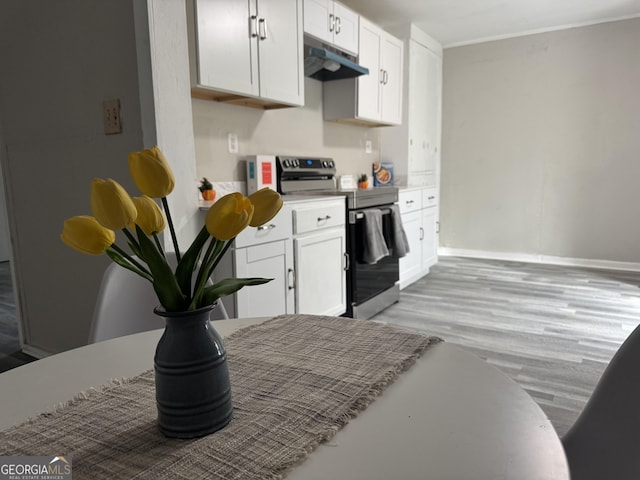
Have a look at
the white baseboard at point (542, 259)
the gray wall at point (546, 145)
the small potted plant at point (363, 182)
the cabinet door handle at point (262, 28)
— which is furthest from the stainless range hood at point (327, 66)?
the white baseboard at point (542, 259)

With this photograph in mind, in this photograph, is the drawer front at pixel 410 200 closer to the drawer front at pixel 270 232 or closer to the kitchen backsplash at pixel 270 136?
the kitchen backsplash at pixel 270 136

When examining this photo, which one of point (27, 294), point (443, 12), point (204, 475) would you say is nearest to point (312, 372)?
point (204, 475)

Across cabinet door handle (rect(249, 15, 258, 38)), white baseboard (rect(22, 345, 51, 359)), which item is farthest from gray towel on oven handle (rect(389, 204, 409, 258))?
white baseboard (rect(22, 345, 51, 359))

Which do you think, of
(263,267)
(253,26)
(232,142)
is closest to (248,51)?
(253,26)

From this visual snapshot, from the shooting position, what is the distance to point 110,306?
3.92 ft

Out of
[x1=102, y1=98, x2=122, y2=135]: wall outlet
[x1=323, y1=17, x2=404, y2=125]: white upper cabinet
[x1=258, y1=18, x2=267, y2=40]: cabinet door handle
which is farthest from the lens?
[x1=323, y1=17, x2=404, y2=125]: white upper cabinet

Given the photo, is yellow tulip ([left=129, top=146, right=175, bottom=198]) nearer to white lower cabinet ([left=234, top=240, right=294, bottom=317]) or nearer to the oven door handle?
white lower cabinet ([left=234, top=240, right=294, bottom=317])

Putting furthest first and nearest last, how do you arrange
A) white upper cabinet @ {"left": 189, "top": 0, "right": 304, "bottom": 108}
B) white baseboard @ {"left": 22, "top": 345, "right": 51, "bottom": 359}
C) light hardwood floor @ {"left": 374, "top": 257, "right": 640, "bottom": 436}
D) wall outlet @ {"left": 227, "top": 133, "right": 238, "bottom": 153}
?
wall outlet @ {"left": 227, "top": 133, "right": 238, "bottom": 153}
white baseboard @ {"left": 22, "top": 345, "right": 51, "bottom": 359}
light hardwood floor @ {"left": 374, "top": 257, "right": 640, "bottom": 436}
white upper cabinet @ {"left": 189, "top": 0, "right": 304, "bottom": 108}

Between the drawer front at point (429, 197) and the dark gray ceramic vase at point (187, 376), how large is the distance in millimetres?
3943

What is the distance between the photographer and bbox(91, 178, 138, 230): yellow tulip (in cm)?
54

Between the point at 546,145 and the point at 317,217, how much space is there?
3.41 metres

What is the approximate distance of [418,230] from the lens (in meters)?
4.34

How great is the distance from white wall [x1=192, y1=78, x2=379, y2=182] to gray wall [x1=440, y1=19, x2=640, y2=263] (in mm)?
1600

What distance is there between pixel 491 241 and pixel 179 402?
5.23 metres
